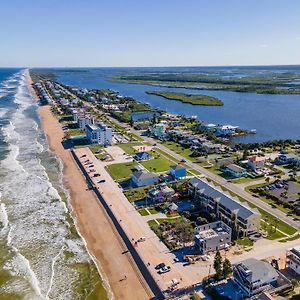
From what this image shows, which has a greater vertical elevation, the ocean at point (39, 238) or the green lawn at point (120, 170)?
the green lawn at point (120, 170)

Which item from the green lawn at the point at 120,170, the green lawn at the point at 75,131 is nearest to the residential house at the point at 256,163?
the green lawn at the point at 120,170

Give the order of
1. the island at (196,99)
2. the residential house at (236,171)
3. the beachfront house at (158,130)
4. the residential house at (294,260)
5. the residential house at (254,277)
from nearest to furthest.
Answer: the residential house at (254,277)
the residential house at (294,260)
the residential house at (236,171)
the beachfront house at (158,130)
the island at (196,99)

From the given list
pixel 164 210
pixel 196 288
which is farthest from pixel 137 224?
pixel 196 288

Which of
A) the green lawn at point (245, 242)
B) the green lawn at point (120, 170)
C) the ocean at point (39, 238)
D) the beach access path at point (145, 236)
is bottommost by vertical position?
the ocean at point (39, 238)

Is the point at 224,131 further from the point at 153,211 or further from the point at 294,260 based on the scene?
the point at 294,260

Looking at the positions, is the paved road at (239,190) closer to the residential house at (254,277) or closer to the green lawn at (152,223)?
the residential house at (254,277)

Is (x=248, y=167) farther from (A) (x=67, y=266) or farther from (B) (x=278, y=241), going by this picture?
(A) (x=67, y=266)

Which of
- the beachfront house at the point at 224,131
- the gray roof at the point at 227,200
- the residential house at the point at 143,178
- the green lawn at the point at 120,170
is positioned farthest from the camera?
the beachfront house at the point at 224,131
